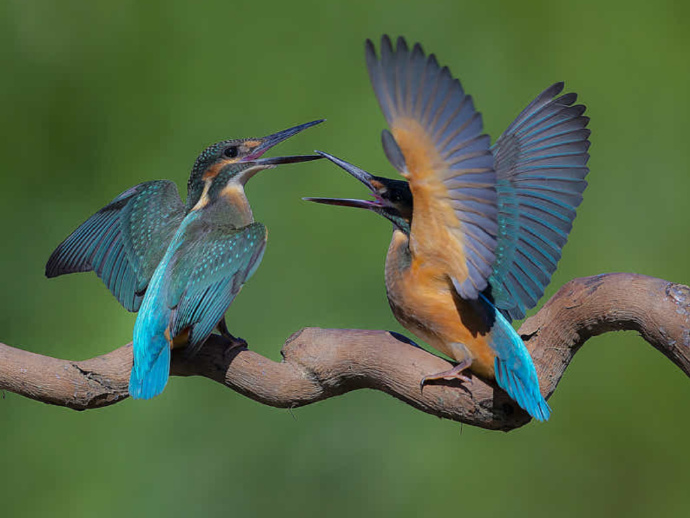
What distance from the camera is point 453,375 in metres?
1.36

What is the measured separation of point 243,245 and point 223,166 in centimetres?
22

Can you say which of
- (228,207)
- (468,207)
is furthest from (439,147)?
(228,207)

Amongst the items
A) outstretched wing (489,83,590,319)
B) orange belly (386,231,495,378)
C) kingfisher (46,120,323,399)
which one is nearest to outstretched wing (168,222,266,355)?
kingfisher (46,120,323,399)

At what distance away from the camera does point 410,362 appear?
1393mm

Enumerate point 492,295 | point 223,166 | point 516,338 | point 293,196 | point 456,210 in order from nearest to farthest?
1. point 456,210
2. point 516,338
3. point 492,295
4. point 223,166
5. point 293,196

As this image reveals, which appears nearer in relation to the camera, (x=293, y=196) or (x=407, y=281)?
(x=407, y=281)

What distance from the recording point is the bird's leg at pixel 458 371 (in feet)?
4.47

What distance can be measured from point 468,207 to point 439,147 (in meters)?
0.09

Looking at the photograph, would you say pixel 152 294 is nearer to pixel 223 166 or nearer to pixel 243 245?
pixel 243 245

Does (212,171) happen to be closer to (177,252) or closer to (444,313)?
(177,252)

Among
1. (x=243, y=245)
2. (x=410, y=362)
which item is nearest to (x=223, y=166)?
(x=243, y=245)

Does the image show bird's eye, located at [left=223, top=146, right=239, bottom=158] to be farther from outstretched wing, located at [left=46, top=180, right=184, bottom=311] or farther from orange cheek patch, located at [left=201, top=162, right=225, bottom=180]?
outstretched wing, located at [left=46, top=180, right=184, bottom=311]

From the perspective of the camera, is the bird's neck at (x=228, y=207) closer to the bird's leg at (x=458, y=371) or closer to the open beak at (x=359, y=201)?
the open beak at (x=359, y=201)

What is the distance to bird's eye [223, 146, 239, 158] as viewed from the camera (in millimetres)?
1758
